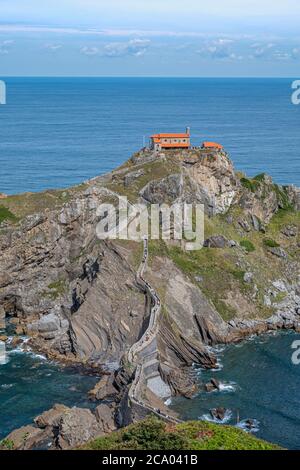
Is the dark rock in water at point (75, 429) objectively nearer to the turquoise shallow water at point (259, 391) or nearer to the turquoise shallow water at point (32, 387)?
the turquoise shallow water at point (32, 387)

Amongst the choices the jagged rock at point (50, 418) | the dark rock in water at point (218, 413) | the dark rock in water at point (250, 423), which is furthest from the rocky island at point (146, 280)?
the dark rock in water at point (250, 423)

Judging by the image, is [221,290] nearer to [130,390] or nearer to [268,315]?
[268,315]

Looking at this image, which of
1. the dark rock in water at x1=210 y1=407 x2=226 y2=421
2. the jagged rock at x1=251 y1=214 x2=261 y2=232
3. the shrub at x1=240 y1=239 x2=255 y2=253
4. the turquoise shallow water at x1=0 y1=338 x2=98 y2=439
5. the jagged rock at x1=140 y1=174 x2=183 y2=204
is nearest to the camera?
the dark rock in water at x1=210 y1=407 x2=226 y2=421

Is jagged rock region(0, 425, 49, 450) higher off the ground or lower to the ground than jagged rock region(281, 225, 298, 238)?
lower

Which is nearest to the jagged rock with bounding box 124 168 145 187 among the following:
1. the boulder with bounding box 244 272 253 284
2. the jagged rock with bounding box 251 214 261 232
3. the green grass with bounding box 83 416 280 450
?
the jagged rock with bounding box 251 214 261 232

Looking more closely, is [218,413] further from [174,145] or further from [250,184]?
[250,184]

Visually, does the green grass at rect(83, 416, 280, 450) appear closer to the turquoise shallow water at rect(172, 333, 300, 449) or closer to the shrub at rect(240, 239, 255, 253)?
the turquoise shallow water at rect(172, 333, 300, 449)
